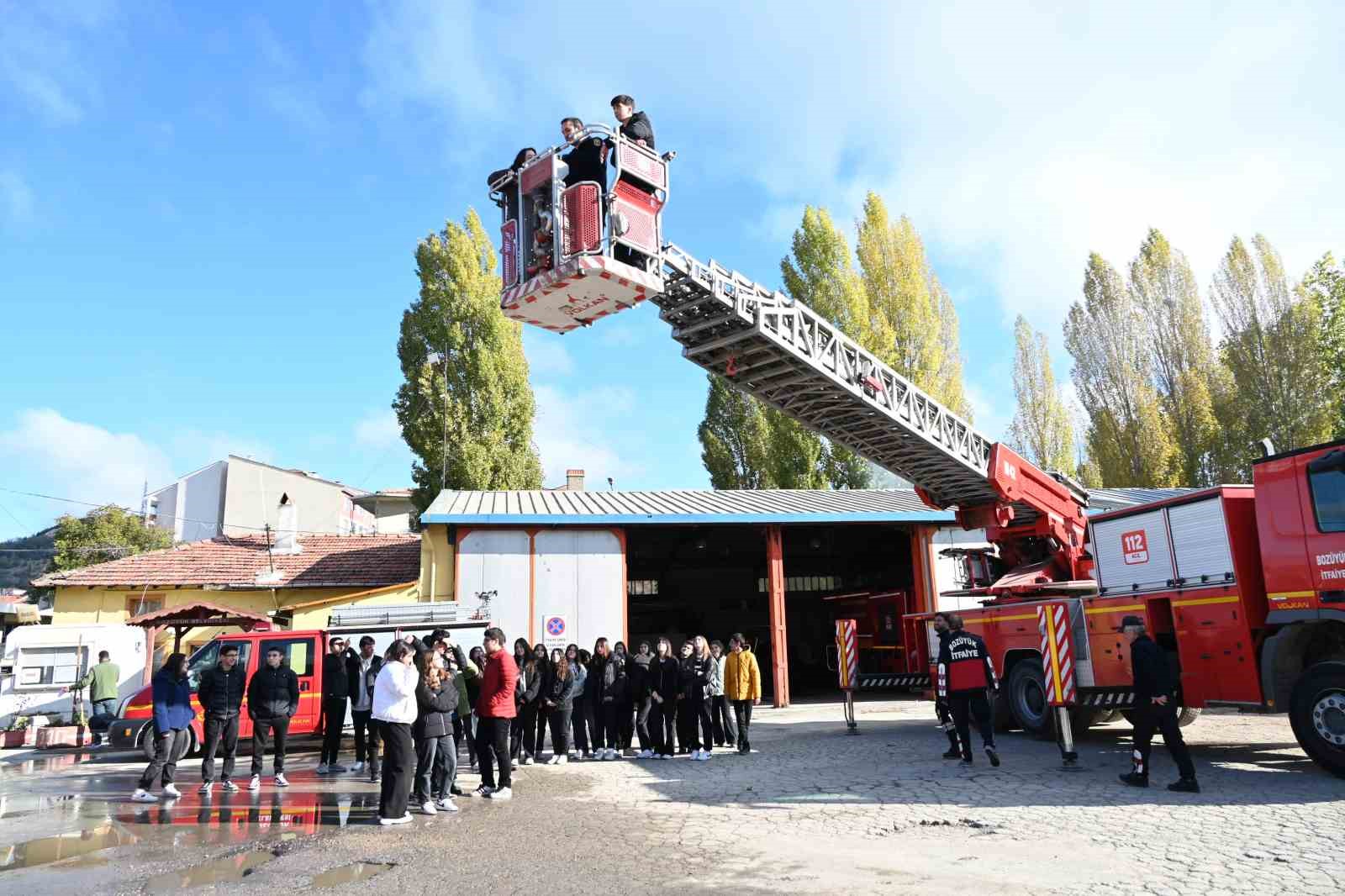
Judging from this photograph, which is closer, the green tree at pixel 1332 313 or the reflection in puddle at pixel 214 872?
the reflection in puddle at pixel 214 872

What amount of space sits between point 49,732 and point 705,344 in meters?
13.5

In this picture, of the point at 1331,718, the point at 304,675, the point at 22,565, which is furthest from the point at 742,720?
the point at 22,565

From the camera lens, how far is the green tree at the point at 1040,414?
3753cm

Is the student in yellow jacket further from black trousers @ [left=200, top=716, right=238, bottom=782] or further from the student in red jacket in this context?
black trousers @ [left=200, top=716, right=238, bottom=782]

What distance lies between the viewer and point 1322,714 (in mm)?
7906

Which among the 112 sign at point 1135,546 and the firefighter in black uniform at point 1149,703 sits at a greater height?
the 112 sign at point 1135,546

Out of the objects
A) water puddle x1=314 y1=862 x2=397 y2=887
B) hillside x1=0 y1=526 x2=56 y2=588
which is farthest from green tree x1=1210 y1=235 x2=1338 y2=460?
hillside x1=0 y1=526 x2=56 y2=588

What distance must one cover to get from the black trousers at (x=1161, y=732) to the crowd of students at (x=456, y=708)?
4.64 m

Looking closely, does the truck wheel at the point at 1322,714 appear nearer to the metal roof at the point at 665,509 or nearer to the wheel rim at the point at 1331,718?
the wheel rim at the point at 1331,718

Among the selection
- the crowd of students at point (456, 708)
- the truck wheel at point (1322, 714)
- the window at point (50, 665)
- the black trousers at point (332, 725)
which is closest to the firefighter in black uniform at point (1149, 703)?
the truck wheel at point (1322, 714)

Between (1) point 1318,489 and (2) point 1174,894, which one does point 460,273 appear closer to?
(1) point 1318,489

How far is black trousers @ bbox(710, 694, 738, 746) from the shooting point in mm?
11773

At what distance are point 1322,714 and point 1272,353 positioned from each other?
97.7 ft

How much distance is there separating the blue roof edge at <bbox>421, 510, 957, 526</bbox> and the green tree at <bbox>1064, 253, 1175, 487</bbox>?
18.7 meters
